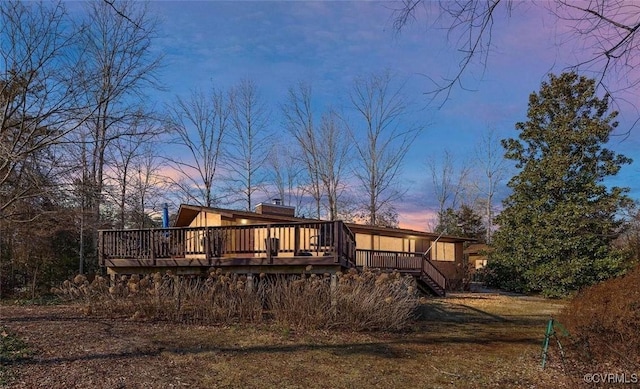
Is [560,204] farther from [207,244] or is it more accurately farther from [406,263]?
[207,244]

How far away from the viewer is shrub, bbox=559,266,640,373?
618 cm

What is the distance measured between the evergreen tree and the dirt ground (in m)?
14.4

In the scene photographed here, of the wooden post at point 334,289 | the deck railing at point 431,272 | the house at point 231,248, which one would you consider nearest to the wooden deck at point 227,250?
the house at point 231,248

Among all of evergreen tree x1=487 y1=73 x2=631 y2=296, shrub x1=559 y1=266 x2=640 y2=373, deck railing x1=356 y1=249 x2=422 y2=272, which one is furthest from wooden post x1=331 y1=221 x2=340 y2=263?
evergreen tree x1=487 y1=73 x2=631 y2=296

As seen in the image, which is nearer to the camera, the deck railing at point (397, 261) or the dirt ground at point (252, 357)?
the dirt ground at point (252, 357)

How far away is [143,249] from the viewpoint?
13.9 metres

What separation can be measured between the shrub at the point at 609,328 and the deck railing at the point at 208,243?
20.3ft

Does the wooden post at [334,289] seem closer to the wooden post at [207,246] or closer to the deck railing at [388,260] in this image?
the wooden post at [207,246]

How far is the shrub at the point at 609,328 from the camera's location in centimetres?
618

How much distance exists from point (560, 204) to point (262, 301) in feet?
63.2

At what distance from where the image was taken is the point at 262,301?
10.7 meters

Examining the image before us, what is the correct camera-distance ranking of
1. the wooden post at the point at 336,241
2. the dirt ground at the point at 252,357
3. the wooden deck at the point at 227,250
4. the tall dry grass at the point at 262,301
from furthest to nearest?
the wooden deck at the point at 227,250, the wooden post at the point at 336,241, the tall dry grass at the point at 262,301, the dirt ground at the point at 252,357

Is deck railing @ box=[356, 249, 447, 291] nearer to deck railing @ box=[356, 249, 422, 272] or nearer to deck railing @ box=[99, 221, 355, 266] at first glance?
deck railing @ box=[356, 249, 422, 272]

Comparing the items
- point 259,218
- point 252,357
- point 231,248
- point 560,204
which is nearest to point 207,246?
point 231,248
